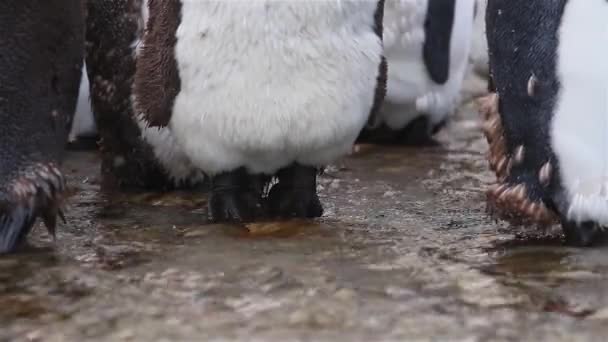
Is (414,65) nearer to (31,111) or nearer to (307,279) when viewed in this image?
(31,111)

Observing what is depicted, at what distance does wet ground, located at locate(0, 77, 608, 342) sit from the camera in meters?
1.44

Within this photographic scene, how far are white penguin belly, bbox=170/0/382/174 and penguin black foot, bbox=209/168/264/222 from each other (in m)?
0.11

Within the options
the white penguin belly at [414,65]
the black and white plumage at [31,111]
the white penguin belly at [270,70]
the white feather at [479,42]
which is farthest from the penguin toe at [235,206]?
the white feather at [479,42]

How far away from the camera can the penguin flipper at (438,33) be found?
2.94 m

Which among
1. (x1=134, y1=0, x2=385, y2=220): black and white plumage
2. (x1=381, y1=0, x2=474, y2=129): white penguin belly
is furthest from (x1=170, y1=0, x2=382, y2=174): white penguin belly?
(x1=381, y1=0, x2=474, y2=129): white penguin belly

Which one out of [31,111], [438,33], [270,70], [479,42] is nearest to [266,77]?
[270,70]

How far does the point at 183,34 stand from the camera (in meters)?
1.90

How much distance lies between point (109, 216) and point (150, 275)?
0.53m

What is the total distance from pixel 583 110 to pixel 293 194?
548 mm

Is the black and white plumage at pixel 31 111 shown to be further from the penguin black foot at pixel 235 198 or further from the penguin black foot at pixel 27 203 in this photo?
the penguin black foot at pixel 235 198

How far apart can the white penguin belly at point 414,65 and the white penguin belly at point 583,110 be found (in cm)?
113

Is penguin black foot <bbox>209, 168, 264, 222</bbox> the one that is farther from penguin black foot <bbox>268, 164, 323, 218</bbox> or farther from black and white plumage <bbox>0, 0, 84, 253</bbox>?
black and white plumage <bbox>0, 0, 84, 253</bbox>

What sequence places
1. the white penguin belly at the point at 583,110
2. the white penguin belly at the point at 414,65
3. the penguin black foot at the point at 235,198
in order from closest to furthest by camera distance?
the white penguin belly at the point at 583,110 → the penguin black foot at the point at 235,198 → the white penguin belly at the point at 414,65

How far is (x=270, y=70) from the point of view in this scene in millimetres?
1865
